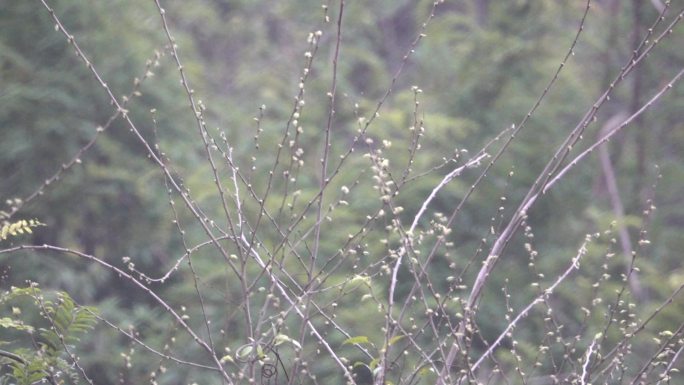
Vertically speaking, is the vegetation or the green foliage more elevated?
the vegetation

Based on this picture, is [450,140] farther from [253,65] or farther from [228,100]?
[253,65]

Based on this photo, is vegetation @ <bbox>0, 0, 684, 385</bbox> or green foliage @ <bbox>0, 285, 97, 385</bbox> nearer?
green foliage @ <bbox>0, 285, 97, 385</bbox>

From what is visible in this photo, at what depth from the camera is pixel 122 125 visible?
20.2ft

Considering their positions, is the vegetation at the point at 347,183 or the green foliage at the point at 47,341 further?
the vegetation at the point at 347,183

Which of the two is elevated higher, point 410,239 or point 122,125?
point 122,125

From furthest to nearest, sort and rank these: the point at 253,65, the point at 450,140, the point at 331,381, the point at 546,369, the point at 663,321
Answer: the point at 253,65
the point at 450,140
the point at 546,369
the point at 663,321
the point at 331,381

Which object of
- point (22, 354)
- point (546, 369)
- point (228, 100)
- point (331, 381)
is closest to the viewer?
point (22, 354)

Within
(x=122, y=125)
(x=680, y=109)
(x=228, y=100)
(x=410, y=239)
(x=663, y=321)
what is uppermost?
(x=228, y=100)

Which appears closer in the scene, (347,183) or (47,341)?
(47,341)

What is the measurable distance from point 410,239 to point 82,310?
100 centimetres

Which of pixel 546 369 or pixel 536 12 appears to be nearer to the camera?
pixel 546 369

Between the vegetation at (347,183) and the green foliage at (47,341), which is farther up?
the vegetation at (347,183)

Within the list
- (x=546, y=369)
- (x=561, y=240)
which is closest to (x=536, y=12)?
(x=561, y=240)

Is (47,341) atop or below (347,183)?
below
